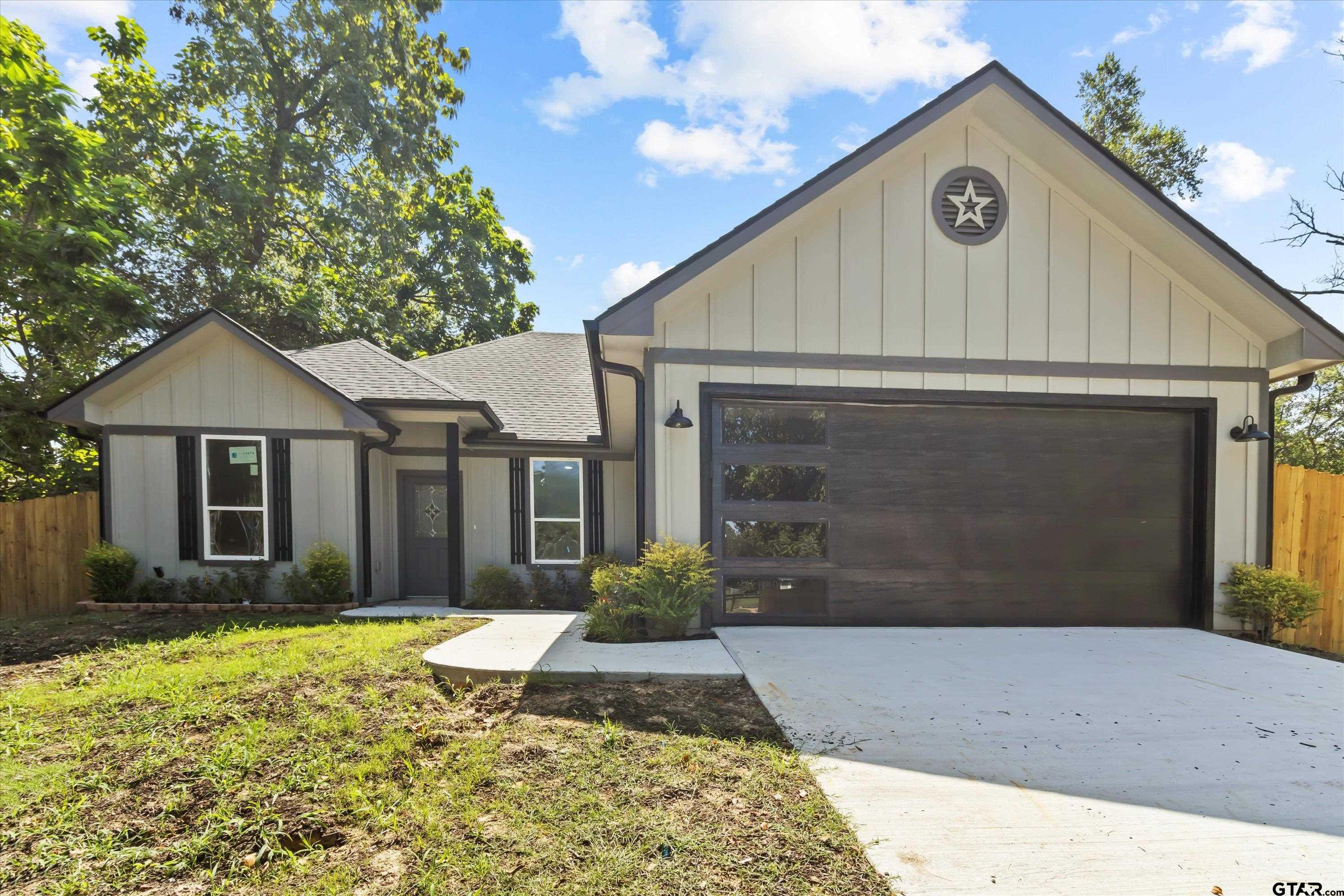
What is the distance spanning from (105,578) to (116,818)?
23.4 ft

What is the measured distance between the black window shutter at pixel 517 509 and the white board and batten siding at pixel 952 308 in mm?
4440

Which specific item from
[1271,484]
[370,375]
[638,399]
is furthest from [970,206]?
[370,375]

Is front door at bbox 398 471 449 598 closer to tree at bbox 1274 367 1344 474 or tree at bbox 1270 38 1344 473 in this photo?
tree at bbox 1270 38 1344 473

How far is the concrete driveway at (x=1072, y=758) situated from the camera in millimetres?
2133

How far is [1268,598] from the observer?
5570mm

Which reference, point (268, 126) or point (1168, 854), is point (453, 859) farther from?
point (268, 126)

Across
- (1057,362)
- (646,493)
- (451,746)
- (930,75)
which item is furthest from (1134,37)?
(451,746)

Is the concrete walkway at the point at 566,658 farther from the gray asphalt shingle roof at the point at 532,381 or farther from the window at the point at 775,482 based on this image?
the gray asphalt shingle roof at the point at 532,381

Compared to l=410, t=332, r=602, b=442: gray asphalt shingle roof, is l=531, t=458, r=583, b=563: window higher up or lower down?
lower down

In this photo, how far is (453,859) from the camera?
215cm

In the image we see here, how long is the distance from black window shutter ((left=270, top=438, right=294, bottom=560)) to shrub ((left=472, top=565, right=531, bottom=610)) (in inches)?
100

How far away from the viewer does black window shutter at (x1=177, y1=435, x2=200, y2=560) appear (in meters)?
7.82

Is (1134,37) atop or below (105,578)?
atop

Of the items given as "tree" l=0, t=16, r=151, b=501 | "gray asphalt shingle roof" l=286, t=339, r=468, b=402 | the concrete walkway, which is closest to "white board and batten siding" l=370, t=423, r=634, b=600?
"gray asphalt shingle roof" l=286, t=339, r=468, b=402
